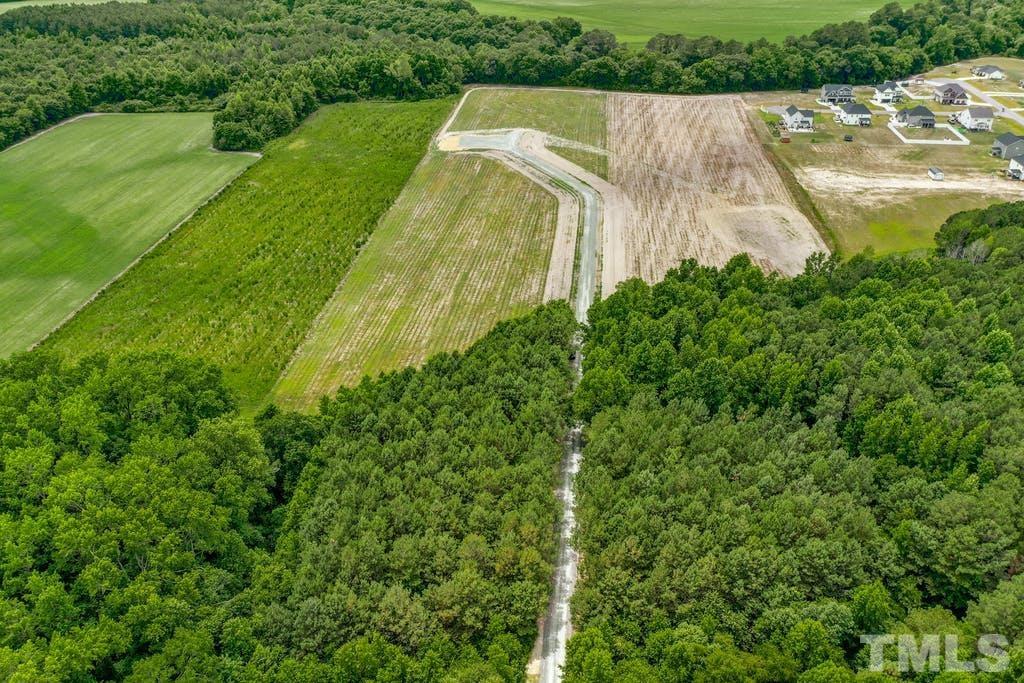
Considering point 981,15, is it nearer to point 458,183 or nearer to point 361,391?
point 458,183

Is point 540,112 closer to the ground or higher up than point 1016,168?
higher up

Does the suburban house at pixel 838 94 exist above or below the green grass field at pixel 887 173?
above

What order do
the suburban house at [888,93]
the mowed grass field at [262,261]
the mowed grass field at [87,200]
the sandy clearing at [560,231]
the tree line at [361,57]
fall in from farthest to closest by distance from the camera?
1. the suburban house at [888,93]
2. the tree line at [361,57]
3. the sandy clearing at [560,231]
4. the mowed grass field at [87,200]
5. the mowed grass field at [262,261]

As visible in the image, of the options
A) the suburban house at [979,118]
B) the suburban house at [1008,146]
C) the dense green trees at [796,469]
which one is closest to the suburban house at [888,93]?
the suburban house at [979,118]

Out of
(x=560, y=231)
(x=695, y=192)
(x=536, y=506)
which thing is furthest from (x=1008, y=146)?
(x=536, y=506)

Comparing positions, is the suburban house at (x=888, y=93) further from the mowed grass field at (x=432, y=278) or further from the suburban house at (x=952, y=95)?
the mowed grass field at (x=432, y=278)

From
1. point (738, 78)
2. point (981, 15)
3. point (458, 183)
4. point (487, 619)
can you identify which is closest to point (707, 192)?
point (458, 183)

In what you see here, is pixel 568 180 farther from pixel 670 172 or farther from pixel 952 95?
pixel 952 95
